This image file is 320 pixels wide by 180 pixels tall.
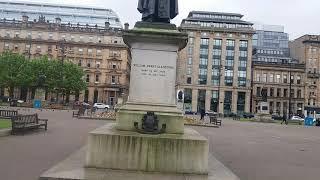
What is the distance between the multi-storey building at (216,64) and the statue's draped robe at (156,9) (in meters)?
103

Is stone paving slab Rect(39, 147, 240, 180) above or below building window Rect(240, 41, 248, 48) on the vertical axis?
below

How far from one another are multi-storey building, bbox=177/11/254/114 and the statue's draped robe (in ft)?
337

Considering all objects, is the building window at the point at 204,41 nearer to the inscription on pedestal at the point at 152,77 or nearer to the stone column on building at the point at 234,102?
the stone column on building at the point at 234,102

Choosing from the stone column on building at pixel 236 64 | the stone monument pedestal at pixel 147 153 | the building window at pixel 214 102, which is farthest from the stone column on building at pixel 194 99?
the stone monument pedestal at pixel 147 153

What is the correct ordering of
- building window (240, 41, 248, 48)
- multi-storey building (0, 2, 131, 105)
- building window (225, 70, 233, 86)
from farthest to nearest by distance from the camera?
building window (240, 41, 248, 48) → building window (225, 70, 233, 86) → multi-storey building (0, 2, 131, 105)

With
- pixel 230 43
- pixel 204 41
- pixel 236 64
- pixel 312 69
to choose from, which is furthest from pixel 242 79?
pixel 312 69

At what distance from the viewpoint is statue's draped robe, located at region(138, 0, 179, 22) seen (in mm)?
12008

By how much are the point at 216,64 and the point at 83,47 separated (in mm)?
36838

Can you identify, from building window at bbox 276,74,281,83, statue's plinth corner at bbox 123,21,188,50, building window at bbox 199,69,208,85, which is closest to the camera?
statue's plinth corner at bbox 123,21,188,50

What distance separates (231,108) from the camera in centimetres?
11556

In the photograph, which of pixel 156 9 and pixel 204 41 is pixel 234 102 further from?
pixel 156 9

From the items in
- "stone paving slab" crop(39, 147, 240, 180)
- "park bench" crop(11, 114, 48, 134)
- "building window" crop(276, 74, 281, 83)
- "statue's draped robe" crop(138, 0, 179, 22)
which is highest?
"building window" crop(276, 74, 281, 83)

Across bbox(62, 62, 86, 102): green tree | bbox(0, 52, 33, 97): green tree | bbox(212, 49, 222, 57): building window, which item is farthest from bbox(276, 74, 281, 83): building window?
bbox(0, 52, 33, 97): green tree

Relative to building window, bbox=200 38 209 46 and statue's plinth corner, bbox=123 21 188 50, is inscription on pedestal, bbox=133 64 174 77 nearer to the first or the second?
statue's plinth corner, bbox=123 21 188 50
